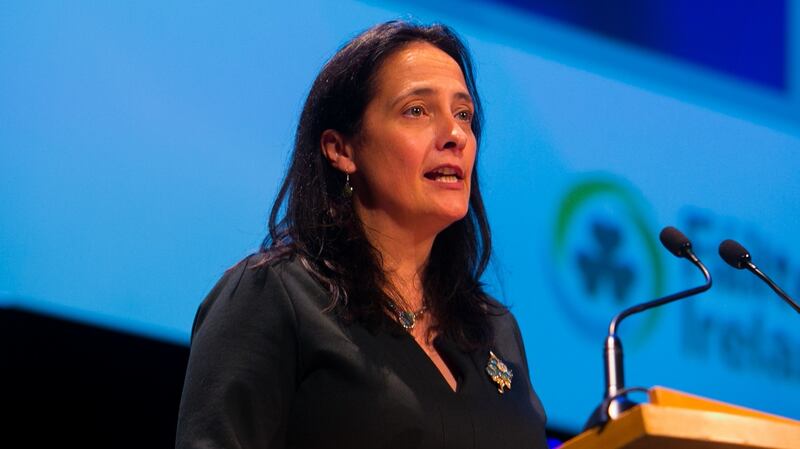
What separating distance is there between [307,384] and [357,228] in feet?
1.24

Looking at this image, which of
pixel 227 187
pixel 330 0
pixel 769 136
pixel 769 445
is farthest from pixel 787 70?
pixel 769 445

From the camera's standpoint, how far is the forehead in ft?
7.57

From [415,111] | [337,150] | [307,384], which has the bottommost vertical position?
[307,384]

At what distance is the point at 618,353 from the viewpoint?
196cm

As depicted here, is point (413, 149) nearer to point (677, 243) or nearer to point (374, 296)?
point (374, 296)

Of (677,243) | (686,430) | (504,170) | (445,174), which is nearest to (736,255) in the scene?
(677,243)

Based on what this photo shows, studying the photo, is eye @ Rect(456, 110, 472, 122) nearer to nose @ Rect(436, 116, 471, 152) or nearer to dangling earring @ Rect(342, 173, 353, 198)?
nose @ Rect(436, 116, 471, 152)

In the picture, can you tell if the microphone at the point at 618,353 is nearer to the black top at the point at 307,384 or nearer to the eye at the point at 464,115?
the black top at the point at 307,384

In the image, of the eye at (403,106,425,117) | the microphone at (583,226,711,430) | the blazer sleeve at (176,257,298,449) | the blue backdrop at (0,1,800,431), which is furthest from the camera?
the blue backdrop at (0,1,800,431)

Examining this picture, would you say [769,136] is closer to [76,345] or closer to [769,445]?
[76,345]

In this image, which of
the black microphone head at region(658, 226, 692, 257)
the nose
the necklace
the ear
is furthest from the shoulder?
the black microphone head at region(658, 226, 692, 257)

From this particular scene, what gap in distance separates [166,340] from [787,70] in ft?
8.29

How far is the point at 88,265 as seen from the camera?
9.13 ft

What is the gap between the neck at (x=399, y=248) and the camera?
2266 millimetres
